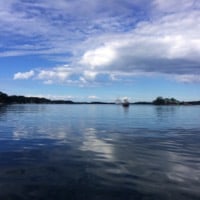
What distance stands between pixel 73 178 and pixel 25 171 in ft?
10.4

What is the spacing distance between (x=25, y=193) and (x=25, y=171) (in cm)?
407

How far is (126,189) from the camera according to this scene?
14688 mm

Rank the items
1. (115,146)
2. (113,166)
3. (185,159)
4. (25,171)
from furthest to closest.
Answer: (115,146), (185,159), (113,166), (25,171)

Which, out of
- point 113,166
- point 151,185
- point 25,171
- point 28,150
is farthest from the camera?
point 28,150

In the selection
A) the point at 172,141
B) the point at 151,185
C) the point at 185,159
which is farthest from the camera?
the point at 172,141

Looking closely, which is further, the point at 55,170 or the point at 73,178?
the point at 55,170

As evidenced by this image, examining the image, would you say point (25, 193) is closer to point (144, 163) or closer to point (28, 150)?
point (144, 163)

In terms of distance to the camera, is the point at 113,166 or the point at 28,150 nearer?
the point at 113,166

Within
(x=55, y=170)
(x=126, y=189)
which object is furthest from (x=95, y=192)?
(x=55, y=170)

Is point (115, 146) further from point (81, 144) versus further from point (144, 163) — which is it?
point (144, 163)

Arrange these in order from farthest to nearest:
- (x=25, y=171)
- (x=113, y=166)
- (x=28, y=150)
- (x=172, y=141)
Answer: (x=172, y=141)
(x=28, y=150)
(x=113, y=166)
(x=25, y=171)

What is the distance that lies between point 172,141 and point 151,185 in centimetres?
1729

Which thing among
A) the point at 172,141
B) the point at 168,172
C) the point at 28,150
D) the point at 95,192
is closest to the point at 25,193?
the point at 95,192

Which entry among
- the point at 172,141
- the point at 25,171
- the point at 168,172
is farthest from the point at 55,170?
the point at 172,141
